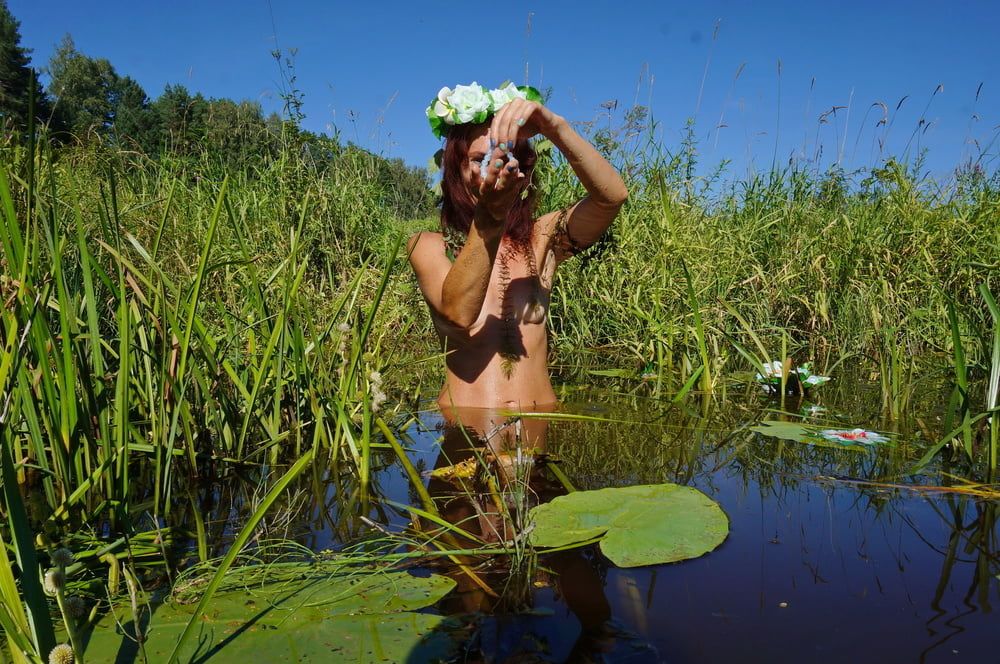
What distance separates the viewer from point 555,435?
2492 mm

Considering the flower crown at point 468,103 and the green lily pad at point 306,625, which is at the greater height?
the flower crown at point 468,103

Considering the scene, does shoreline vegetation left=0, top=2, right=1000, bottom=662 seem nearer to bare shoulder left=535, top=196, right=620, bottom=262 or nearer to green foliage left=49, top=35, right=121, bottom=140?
bare shoulder left=535, top=196, right=620, bottom=262

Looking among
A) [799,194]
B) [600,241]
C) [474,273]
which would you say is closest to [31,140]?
[474,273]

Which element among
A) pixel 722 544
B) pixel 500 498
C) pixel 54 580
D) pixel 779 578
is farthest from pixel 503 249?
pixel 54 580

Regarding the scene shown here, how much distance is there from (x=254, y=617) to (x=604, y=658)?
574 mm

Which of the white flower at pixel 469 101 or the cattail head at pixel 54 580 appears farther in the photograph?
the white flower at pixel 469 101

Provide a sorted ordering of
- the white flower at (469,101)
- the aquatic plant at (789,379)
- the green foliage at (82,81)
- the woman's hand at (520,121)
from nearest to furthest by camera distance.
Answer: the woman's hand at (520,121), the white flower at (469,101), the aquatic plant at (789,379), the green foliage at (82,81)

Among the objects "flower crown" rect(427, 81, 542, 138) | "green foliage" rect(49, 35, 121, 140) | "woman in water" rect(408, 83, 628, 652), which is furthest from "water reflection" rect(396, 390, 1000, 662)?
"green foliage" rect(49, 35, 121, 140)

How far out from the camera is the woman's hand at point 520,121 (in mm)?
1945

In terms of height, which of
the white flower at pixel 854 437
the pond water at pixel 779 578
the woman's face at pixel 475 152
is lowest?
the pond water at pixel 779 578

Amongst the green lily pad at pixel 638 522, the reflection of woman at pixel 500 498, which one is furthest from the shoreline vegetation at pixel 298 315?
the green lily pad at pixel 638 522

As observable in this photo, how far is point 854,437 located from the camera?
2256 mm

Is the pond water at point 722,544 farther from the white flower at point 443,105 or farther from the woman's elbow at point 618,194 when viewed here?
the white flower at point 443,105

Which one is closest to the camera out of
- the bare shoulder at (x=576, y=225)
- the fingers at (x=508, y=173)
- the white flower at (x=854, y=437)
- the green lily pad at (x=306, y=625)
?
the green lily pad at (x=306, y=625)
